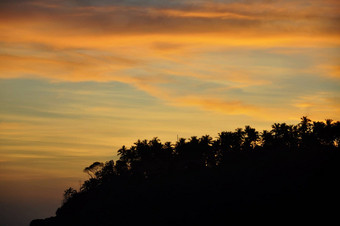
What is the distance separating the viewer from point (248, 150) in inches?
5581

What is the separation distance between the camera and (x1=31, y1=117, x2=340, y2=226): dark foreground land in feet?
357

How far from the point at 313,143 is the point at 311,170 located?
1464 cm

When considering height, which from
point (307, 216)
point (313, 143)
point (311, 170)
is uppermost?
point (313, 143)

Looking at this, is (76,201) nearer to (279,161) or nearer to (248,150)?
(248,150)

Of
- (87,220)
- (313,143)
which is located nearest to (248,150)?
(313,143)

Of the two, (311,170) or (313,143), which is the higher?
(313,143)

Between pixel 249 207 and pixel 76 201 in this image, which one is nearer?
pixel 249 207

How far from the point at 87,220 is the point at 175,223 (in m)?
34.7

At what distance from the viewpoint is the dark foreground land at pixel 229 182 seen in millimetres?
108812

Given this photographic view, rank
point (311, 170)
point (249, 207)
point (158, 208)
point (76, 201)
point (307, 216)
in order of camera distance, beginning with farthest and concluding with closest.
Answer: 1. point (76, 201)
2. point (158, 208)
3. point (311, 170)
4. point (249, 207)
5. point (307, 216)

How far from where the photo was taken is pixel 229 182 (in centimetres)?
12850

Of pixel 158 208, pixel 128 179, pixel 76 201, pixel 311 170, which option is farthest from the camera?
pixel 76 201

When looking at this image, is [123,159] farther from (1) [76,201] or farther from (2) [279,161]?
(2) [279,161]

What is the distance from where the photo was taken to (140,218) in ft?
421
